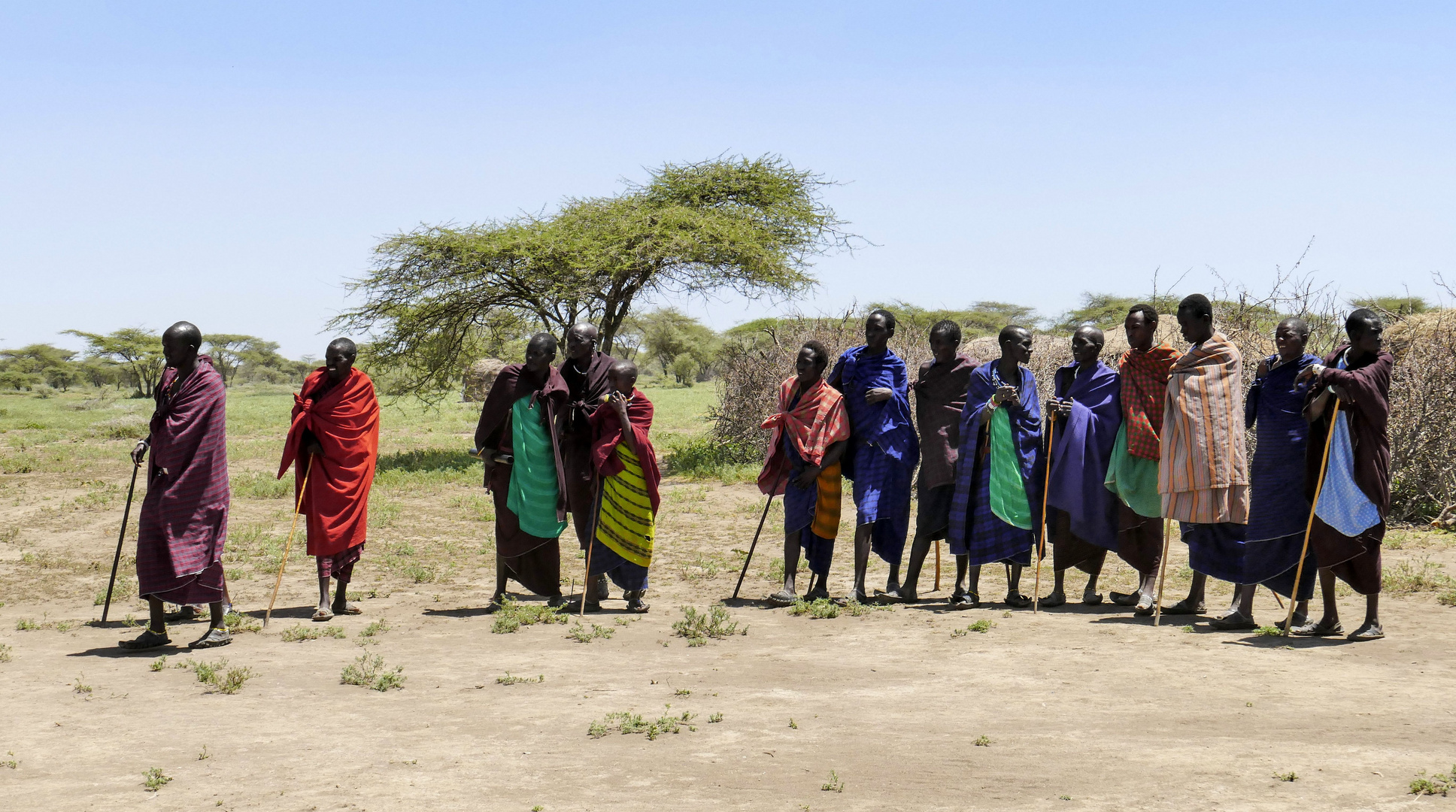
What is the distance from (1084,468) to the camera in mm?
6953

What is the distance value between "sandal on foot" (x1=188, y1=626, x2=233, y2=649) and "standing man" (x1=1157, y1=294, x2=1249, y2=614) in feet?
17.6

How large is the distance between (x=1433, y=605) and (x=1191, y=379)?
2243 mm

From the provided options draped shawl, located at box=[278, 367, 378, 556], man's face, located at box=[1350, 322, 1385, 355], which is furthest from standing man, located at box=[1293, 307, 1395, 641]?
draped shawl, located at box=[278, 367, 378, 556]

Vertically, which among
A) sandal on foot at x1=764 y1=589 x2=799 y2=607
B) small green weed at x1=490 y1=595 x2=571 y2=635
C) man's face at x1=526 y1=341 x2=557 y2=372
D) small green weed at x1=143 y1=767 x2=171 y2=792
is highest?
man's face at x1=526 y1=341 x2=557 y2=372

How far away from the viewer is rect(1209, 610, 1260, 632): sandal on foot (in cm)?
625

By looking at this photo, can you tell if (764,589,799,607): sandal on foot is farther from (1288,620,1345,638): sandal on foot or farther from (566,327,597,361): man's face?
(1288,620,1345,638): sandal on foot

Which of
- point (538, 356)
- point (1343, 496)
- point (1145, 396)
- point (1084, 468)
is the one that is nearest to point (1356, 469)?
point (1343, 496)

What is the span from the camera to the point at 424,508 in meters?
12.7

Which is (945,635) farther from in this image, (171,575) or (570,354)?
(171,575)

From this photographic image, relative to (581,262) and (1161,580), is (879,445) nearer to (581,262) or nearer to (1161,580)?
(1161,580)

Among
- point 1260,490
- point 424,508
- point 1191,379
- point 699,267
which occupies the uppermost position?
point 699,267

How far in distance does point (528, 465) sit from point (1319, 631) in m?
4.65

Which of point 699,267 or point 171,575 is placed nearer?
point 171,575

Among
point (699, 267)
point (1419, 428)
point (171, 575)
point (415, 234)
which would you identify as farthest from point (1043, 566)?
point (415, 234)
